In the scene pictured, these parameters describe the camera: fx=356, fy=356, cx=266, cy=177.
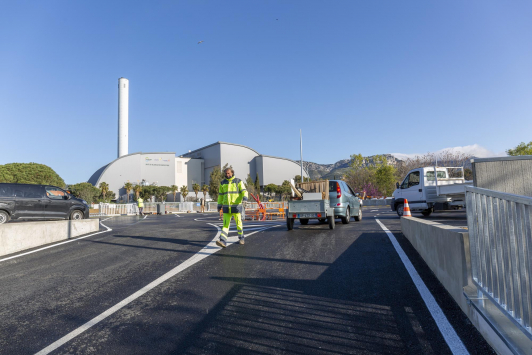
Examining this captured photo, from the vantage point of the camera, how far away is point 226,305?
13.4 ft

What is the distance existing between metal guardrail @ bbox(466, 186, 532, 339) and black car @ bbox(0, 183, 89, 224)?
14326mm

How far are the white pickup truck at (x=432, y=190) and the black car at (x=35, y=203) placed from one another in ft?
46.8

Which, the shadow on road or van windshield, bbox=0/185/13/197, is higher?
van windshield, bbox=0/185/13/197

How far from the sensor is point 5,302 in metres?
4.56

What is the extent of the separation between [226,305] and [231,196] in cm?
447

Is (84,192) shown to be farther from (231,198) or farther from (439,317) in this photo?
(439,317)

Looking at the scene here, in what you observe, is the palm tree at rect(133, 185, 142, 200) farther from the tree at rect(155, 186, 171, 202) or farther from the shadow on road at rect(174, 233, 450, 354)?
the shadow on road at rect(174, 233, 450, 354)

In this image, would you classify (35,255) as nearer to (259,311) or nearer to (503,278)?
(259,311)

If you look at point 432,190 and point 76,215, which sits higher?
point 432,190

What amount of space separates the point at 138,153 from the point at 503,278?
9801cm

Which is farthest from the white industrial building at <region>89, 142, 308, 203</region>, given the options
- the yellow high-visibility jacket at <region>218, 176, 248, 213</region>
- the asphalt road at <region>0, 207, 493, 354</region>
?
the asphalt road at <region>0, 207, 493, 354</region>

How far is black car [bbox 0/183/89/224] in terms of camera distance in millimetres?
12625

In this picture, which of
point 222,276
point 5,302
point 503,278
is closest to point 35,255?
point 5,302

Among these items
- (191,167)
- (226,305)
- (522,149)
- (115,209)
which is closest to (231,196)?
(226,305)
